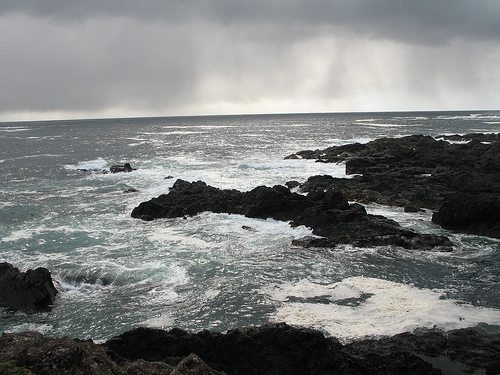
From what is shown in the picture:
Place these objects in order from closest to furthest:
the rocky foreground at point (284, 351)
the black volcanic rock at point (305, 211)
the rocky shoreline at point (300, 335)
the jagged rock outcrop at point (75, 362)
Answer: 1. the jagged rock outcrop at point (75, 362)
2. the rocky shoreline at point (300, 335)
3. the rocky foreground at point (284, 351)
4. the black volcanic rock at point (305, 211)

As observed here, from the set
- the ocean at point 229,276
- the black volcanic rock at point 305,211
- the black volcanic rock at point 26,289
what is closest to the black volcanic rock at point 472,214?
the ocean at point 229,276

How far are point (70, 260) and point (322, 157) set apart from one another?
1586 inches

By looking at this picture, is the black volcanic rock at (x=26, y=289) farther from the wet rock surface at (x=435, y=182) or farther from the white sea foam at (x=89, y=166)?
the white sea foam at (x=89, y=166)

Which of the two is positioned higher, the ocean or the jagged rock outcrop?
the jagged rock outcrop

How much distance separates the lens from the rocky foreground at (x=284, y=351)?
8.60m

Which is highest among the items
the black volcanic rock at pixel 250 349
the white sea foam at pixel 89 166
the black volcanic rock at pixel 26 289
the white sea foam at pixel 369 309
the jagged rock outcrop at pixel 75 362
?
the jagged rock outcrop at pixel 75 362

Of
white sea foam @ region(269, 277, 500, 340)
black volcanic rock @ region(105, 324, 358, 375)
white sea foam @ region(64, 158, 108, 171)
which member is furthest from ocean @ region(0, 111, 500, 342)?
white sea foam @ region(64, 158, 108, 171)

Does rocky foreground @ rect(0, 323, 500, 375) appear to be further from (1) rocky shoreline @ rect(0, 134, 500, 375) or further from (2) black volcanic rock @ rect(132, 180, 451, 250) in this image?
(2) black volcanic rock @ rect(132, 180, 451, 250)

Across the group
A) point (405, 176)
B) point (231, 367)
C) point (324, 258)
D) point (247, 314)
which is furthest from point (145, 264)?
point (405, 176)

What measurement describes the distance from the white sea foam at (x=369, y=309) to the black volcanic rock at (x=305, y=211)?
192 inches

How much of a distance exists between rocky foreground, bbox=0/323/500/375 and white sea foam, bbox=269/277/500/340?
139 centimetres

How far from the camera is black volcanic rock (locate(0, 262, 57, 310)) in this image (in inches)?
576

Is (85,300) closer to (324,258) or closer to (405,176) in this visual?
(324,258)

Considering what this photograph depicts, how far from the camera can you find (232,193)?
98.4 ft
